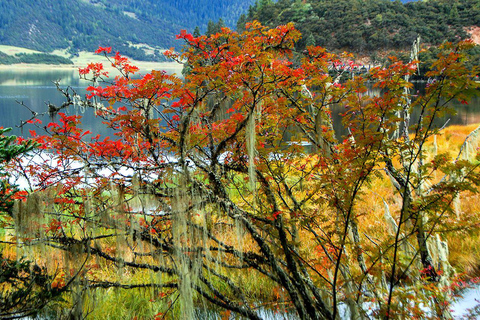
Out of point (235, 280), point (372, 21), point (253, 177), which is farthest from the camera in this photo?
point (372, 21)

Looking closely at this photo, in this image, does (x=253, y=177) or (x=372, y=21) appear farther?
(x=372, y=21)

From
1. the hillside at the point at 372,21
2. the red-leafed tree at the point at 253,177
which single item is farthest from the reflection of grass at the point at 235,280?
the hillside at the point at 372,21

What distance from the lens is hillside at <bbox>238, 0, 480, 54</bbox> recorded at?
6800cm

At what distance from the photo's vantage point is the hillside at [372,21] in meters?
68.0

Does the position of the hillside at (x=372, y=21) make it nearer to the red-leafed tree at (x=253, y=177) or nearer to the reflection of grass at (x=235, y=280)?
the reflection of grass at (x=235, y=280)

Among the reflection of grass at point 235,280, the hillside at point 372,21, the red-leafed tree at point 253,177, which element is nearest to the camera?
the red-leafed tree at point 253,177

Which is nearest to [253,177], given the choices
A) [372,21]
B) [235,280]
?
[235,280]

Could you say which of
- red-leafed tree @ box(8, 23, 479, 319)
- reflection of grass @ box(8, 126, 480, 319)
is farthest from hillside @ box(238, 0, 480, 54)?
red-leafed tree @ box(8, 23, 479, 319)

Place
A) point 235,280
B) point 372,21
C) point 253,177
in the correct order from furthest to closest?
point 372,21 → point 235,280 → point 253,177

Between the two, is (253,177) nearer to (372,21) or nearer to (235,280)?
(235,280)

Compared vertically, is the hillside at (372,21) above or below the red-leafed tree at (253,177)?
above

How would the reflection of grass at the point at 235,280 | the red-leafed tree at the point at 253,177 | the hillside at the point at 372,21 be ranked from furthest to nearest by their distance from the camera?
the hillside at the point at 372,21 < the reflection of grass at the point at 235,280 < the red-leafed tree at the point at 253,177

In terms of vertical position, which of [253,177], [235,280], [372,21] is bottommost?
[235,280]

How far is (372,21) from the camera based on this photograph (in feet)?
249
